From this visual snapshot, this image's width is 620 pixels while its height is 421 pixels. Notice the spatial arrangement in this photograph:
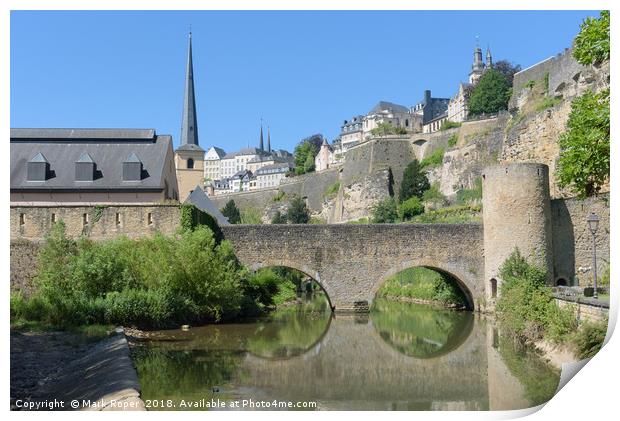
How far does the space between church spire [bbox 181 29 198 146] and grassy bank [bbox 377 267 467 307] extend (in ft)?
49.7

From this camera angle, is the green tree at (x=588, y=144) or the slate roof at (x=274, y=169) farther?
the slate roof at (x=274, y=169)

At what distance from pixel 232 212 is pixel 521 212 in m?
49.9

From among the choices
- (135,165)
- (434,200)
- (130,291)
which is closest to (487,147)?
(434,200)

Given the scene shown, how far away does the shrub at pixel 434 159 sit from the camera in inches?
2198

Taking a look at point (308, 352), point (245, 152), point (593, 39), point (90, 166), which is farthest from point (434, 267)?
point (245, 152)

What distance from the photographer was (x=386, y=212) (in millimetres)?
53625

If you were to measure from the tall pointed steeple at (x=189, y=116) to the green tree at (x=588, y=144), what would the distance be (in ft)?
81.8

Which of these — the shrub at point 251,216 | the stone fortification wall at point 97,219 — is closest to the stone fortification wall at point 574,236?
the stone fortification wall at point 97,219

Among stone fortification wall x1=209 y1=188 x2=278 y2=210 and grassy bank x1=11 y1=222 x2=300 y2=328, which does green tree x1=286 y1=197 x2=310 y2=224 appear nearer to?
stone fortification wall x1=209 y1=188 x2=278 y2=210

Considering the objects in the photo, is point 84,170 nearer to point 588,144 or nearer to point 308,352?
point 308,352

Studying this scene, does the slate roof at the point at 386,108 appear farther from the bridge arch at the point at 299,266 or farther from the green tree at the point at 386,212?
the bridge arch at the point at 299,266

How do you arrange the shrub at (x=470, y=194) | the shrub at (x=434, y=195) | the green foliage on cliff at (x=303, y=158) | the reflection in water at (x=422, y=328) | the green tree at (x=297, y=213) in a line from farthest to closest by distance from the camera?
the green foliage on cliff at (x=303, y=158)
the green tree at (x=297, y=213)
the shrub at (x=434, y=195)
the shrub at (x=470, y=194)
the reflection in water at (x=422, y=328)

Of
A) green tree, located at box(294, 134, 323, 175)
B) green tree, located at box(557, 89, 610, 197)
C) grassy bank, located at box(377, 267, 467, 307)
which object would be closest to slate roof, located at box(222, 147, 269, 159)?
green tree, located at box(294, 134, 323, 175)
